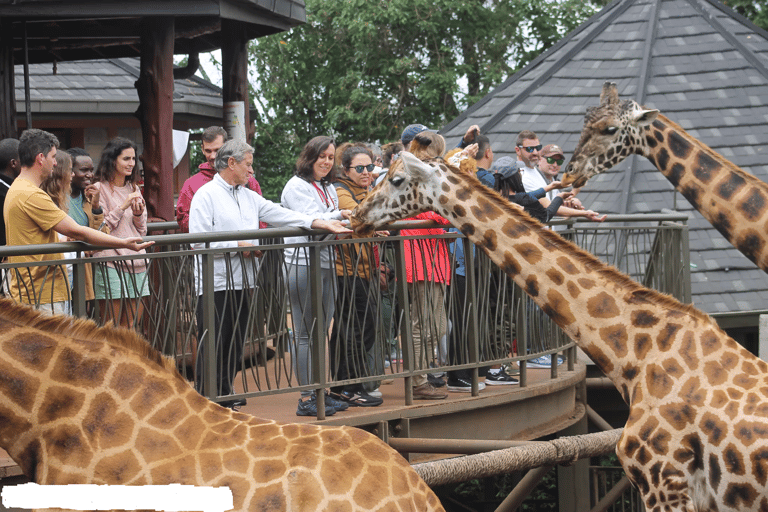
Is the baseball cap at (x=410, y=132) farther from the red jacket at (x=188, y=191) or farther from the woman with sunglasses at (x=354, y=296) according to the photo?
the red jacket at (x=188, y=191)

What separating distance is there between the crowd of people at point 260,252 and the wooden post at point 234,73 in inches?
79.4

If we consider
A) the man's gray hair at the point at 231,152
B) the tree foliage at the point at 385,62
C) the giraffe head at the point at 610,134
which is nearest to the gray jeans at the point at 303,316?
the man's gray hair at the point at 231,152

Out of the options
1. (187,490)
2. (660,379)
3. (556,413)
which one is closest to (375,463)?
(187,490)

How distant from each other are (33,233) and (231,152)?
130 centimetres

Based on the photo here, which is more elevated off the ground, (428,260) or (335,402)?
(428,260)

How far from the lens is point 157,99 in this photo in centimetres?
761

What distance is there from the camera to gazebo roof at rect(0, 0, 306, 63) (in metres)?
7.17

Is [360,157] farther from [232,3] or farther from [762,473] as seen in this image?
[762,473]

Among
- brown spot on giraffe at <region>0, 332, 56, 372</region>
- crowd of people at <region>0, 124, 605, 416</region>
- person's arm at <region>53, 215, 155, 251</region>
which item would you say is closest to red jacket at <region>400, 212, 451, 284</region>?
crowd of people at <region>0, 124, 605, 416</region>

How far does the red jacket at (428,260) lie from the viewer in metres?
6.81

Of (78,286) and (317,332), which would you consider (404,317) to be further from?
(78,286)

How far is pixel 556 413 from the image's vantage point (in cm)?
799

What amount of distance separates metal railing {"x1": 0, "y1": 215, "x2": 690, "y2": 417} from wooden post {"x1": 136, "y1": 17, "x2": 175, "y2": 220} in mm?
428

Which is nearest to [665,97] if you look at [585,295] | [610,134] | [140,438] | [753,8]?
[610,134]
